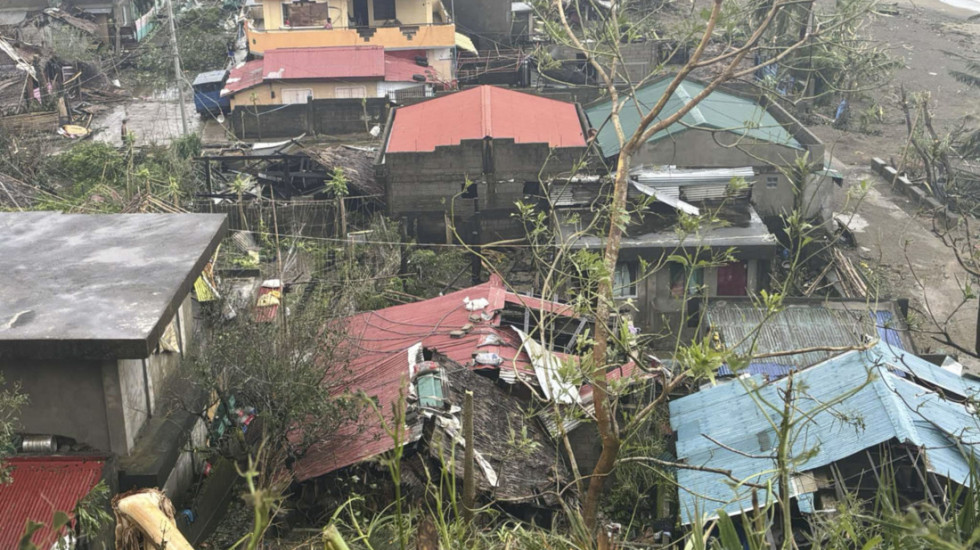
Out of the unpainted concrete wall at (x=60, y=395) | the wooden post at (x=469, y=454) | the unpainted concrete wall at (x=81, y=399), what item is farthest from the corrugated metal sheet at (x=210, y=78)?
the wooden post at (x=469, y=454)

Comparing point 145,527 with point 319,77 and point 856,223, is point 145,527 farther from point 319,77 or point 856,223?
point 319,77

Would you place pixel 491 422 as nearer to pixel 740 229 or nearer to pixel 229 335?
pixel 229 335

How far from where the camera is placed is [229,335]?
35.4 ft

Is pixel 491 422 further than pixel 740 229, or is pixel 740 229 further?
pixel 740 229

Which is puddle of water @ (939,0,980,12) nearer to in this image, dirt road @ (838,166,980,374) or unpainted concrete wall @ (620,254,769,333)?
dirt road @ (838,166,980,374)

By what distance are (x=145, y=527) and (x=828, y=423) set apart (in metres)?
9.17

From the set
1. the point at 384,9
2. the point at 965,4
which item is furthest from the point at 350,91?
the point at 965,4

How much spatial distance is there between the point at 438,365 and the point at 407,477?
1.88 meters

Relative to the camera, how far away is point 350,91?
99.6 ft

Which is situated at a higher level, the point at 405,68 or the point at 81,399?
the point at 405,68

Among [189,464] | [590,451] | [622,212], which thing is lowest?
[590,451]

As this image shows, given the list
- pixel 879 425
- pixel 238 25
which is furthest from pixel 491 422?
pixel 238 25

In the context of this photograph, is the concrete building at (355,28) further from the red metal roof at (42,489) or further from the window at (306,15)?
the red metal roof at (42,489)

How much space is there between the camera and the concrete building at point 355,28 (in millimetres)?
32344
